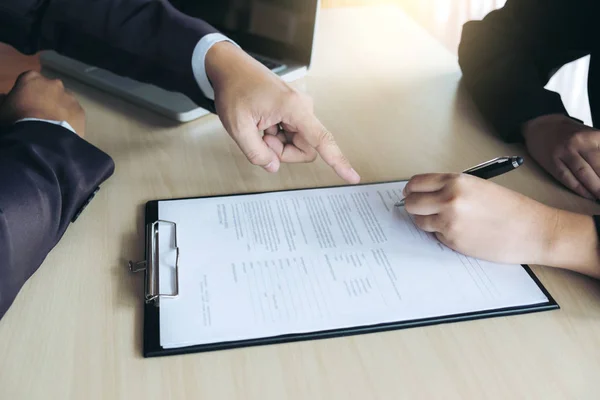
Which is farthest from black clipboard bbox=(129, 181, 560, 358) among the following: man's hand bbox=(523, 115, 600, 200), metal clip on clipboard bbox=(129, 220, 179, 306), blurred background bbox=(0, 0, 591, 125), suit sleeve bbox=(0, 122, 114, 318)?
blurred background bbox=(0, 0, 591, 125)

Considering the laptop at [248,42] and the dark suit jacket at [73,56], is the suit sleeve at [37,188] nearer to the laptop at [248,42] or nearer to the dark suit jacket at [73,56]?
the dark suit jacket at [73,56]

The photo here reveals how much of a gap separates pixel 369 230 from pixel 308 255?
0.09m

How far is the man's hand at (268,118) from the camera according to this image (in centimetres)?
72

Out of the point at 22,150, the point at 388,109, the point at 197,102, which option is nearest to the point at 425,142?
the point at 388,109

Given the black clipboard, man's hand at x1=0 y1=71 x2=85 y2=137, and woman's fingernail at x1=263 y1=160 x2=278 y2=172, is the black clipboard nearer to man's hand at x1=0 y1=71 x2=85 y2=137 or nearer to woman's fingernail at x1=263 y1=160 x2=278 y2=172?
woman's fingernail at x1=263 y1=160 x2=278 y2=172

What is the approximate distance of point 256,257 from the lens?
2.00 ft

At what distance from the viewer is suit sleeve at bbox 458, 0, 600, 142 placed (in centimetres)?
96

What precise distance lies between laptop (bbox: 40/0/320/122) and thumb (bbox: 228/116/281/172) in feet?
0.72

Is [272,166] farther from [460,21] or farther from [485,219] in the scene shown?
[460,21]

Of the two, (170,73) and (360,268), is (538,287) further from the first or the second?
(170,73)

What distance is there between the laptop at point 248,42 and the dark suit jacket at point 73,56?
8 cm

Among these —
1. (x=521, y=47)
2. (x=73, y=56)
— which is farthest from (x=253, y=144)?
(x=521, y=47)

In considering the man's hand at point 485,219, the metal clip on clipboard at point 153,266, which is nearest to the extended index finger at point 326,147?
the man's hand at point 485,219

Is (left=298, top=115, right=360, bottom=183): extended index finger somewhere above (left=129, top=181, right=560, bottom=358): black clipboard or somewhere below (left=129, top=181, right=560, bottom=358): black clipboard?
above
